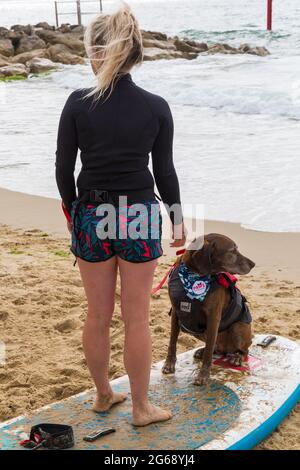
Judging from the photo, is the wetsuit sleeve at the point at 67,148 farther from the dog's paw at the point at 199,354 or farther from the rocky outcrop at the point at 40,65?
the rocky outcrop at the point at 40,65

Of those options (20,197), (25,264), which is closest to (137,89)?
(25,264)

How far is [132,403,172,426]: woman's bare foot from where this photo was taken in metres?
3.48

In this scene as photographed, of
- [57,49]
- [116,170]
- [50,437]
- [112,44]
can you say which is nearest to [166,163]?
[116,170]

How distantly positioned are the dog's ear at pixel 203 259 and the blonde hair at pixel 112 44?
1.08 metres

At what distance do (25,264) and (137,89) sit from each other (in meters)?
3.39

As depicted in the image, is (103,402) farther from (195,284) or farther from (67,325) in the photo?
(67,325)

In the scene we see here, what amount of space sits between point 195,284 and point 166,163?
0.83 meters

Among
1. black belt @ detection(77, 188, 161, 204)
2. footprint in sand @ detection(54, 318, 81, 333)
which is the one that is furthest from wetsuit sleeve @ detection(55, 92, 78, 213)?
footprint in sand @ detection(54, 318, 81, 333)

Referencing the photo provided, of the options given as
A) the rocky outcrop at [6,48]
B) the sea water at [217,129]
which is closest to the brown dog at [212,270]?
the sea water at [217,129]

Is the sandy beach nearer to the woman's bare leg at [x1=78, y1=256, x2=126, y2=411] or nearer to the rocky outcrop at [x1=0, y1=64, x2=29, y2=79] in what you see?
the woman's bare leg at [x1=78, y1=256, x2=126, y2=411]

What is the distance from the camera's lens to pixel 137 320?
329 cm

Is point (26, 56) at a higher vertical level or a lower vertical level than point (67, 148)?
lower

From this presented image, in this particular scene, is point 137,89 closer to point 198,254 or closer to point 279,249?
point 198,254

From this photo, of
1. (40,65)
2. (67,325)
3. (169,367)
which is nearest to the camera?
(169,367)
